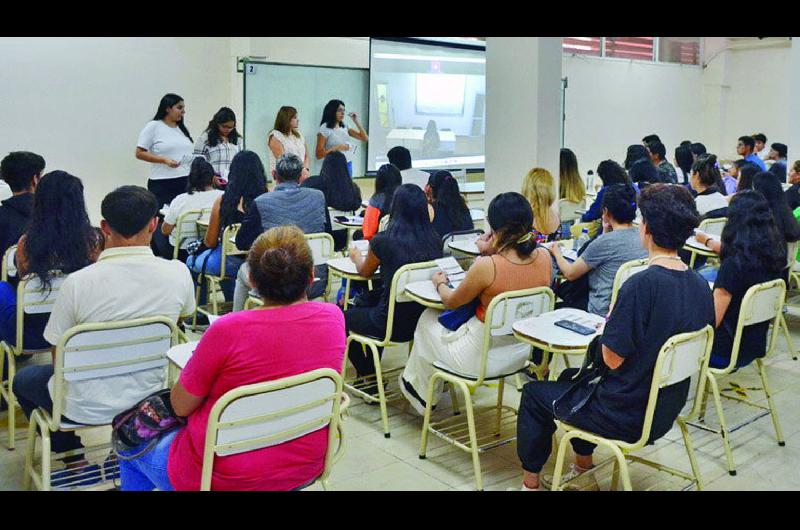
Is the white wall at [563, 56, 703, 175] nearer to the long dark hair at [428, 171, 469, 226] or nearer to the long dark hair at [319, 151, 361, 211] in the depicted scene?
the long dark hair at [319, 151, 361, 211]

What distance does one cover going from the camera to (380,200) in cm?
516

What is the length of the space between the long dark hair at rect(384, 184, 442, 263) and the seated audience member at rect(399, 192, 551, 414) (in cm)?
40

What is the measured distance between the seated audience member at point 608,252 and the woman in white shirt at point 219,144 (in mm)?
3598

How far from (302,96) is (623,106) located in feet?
20.3

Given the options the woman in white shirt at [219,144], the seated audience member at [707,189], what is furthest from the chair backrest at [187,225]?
the seated audience member at [707,189]

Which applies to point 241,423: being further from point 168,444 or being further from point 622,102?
point 622,102

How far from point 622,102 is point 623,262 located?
9426mm

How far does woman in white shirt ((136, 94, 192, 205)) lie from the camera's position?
661 centimetres

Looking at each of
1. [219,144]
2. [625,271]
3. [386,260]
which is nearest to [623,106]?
[219,144]

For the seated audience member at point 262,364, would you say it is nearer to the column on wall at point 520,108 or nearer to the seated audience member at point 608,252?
the seated audience member at point 608,252

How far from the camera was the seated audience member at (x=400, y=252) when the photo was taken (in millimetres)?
3848

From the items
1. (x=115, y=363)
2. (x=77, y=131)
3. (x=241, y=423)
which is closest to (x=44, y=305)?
(x=115, y=363)

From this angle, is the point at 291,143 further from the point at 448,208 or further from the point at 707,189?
the point at 707,189
